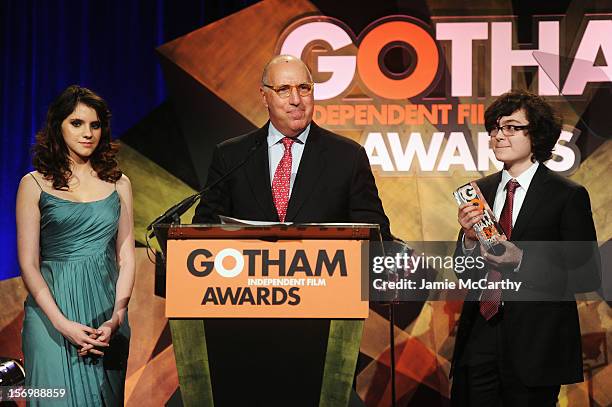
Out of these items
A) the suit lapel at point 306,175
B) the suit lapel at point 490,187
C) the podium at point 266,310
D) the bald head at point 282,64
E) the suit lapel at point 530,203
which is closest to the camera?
the podium at point 266,310

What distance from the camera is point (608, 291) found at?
4.85m

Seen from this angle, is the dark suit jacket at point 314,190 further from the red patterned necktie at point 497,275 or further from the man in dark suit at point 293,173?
the red patterned necktie at point 497,275

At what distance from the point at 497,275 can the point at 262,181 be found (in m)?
1.00

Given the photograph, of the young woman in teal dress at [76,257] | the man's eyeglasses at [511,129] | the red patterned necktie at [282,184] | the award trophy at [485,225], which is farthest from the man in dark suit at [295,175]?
the man's eyeglasses at [511,129]

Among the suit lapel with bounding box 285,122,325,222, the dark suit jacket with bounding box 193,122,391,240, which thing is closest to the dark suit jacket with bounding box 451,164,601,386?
the dark suit jacket with bounding box 193,122,391,240

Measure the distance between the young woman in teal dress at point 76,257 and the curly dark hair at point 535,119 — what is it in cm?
159

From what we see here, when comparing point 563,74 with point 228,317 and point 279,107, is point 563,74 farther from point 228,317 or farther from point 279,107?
point 228,317

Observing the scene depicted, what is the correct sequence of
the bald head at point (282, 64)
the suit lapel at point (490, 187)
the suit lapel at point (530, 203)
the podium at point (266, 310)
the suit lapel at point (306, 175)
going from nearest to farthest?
the podium at point (266, 310) → the suit lapel at point (306, 175) → the bald head at point (282, 64) → the suit lapel at point (530, 203) → the suit lapel at point (490, 187)

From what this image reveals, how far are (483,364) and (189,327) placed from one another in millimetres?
1355

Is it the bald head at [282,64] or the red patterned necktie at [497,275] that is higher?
the bald head at [282,64]

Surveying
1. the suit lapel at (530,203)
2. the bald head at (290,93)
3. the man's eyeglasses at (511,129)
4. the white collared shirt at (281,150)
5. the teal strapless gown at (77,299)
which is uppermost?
the bald head at (290,93)

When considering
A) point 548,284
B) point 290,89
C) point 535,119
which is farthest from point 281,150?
point 548,284

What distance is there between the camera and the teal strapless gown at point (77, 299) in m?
3.38

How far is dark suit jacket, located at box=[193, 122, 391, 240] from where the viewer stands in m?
3.27
